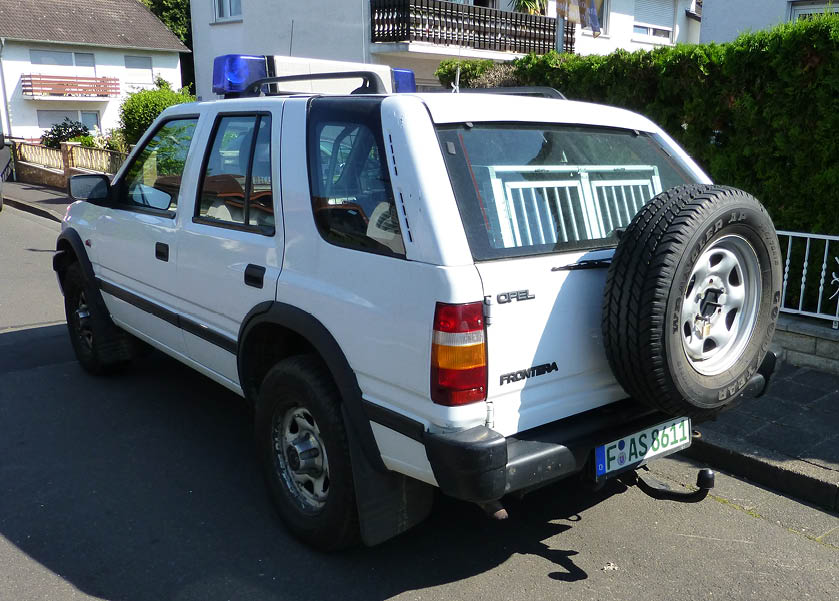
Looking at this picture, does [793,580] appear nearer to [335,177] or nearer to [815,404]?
[815,404]

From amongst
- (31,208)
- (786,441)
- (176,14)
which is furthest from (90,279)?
(176,14)

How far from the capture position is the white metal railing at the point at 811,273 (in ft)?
18.1

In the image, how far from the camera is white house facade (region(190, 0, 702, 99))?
61.8 feet

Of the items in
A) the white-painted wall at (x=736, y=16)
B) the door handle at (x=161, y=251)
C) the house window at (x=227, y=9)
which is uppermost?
the house window at (x=227, y=9)

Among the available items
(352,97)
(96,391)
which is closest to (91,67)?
(96,391)

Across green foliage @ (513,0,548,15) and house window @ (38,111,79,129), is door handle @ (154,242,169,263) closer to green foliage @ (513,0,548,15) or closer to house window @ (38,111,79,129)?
green foliage @ (513,0,548,15)

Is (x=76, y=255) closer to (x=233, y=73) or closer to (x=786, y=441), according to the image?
(x=233, y=73)

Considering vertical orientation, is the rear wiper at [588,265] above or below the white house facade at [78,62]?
below

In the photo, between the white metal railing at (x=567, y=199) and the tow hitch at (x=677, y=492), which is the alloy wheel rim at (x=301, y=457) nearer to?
the white metal railing at (x=567, y=199)

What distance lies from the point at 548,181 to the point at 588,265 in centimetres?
41

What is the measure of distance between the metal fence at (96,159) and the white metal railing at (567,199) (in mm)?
15161

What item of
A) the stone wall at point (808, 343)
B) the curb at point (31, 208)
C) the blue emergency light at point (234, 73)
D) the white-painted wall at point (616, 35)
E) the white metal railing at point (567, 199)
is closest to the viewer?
the white metal railing at point (567, 199)

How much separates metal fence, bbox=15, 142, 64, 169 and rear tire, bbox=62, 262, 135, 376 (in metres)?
16.2

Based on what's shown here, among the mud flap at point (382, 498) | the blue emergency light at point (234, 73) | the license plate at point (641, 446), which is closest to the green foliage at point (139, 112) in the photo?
the blue emergency light at point (234, 73)
